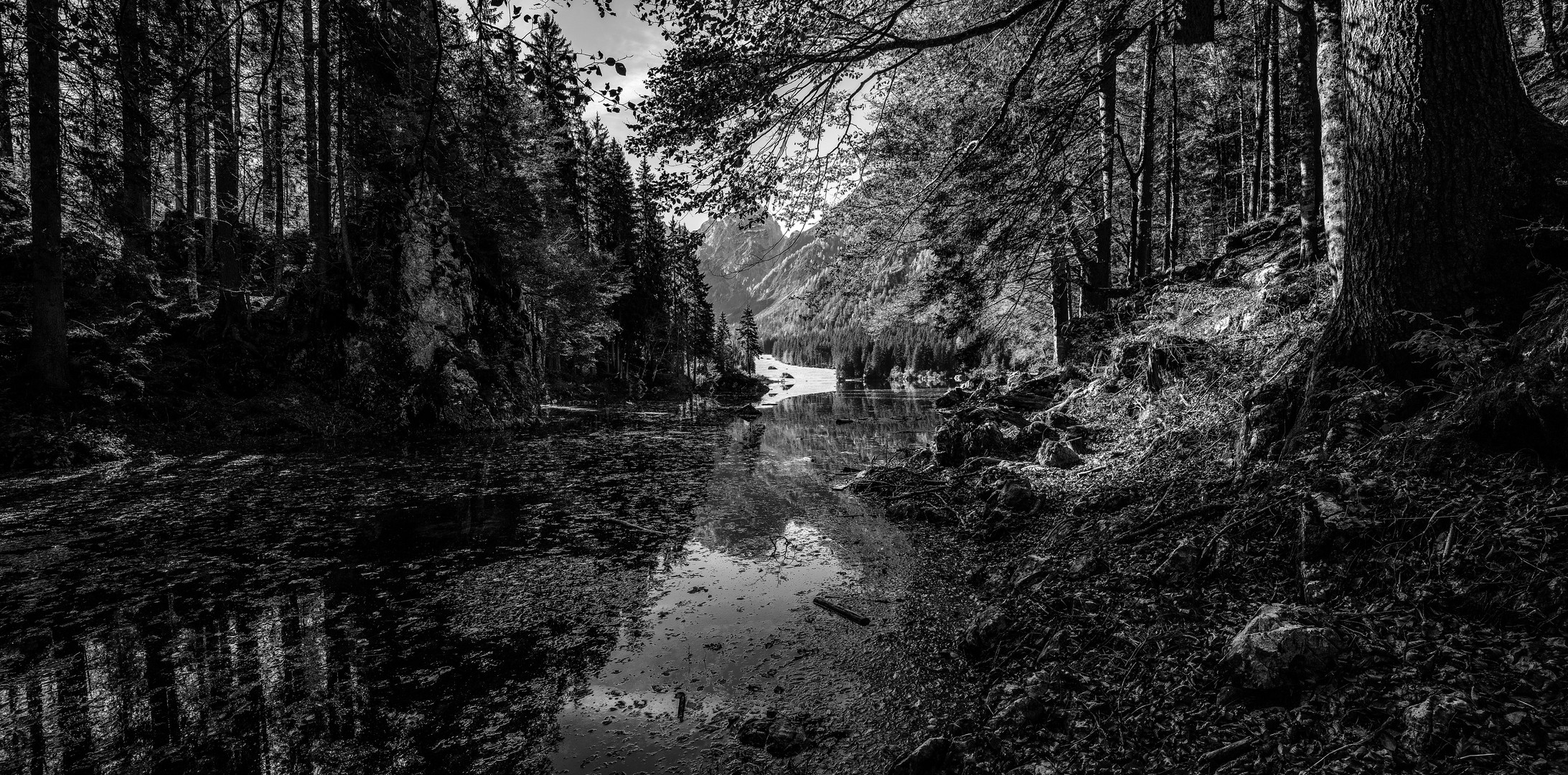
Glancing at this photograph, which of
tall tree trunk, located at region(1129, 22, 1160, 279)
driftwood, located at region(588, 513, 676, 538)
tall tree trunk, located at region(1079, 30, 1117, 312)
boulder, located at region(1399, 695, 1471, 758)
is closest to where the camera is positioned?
boulder, located at region(1399, 695, 1471, 758)

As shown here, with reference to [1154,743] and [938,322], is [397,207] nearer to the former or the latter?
[938,322]

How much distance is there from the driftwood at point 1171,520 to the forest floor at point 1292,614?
16 millimetres

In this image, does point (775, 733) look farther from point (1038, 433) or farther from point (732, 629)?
point (1038, 433)

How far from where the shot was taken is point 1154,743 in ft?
8.32

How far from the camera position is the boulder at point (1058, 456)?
316 inches

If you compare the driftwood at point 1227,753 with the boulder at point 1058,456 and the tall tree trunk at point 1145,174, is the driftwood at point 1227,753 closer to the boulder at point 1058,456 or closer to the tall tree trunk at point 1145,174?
the boulder at point 1058,456

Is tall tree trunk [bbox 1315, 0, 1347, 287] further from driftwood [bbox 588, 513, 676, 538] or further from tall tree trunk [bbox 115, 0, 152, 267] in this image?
tall tree trunk [bbox 115, 0, 152, 267]

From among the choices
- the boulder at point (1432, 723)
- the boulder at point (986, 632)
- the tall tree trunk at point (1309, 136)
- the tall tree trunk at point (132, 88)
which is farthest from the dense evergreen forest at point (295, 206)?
the tall tree trunk at point (1309, 136)

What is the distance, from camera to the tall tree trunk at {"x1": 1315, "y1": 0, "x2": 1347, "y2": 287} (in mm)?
5117

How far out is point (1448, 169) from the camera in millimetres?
4117

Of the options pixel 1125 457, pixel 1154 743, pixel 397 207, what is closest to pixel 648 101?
pixel 1154 743

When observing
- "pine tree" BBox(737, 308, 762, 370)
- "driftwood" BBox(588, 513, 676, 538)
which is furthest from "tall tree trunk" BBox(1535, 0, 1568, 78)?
"pine tree" BBox(737, 308, 762, 370)

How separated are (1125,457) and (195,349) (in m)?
20.9

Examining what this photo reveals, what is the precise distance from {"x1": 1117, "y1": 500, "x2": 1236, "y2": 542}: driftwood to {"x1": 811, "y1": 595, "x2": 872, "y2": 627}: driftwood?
2.03 m
